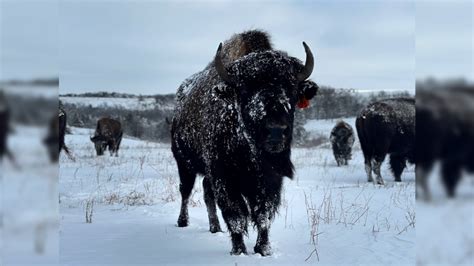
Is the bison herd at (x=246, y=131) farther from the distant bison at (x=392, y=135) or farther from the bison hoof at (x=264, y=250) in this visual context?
the distant bison at (x=392, y=135)

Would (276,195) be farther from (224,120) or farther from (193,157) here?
(193,157)

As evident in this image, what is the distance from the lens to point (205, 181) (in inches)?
275

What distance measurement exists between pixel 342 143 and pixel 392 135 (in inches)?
367

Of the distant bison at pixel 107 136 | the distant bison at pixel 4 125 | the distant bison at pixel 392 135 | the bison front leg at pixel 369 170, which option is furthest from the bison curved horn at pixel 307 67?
the distant bison at pixel 107 136

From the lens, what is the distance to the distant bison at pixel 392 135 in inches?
539

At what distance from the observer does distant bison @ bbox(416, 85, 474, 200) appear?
2.23 metres

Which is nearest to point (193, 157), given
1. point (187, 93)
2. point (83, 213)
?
point (187, 93)

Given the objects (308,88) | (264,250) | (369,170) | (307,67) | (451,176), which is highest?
(307,67)

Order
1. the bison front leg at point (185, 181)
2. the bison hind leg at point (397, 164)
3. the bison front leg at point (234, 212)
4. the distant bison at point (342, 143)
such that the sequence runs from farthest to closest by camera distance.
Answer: the distant bison at point (342, 143)
the bison hind leg at point (397, 164)
the bison front leg at point (185, 181)
the bison front leg at point (234, 212)

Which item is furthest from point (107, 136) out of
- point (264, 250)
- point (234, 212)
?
point (264, 250)

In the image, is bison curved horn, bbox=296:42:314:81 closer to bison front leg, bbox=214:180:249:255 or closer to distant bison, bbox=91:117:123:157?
bison front leg, bbox=214:180:249:255

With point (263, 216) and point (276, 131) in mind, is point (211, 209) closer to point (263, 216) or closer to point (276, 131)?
point (263, 216)

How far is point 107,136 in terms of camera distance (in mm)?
28094

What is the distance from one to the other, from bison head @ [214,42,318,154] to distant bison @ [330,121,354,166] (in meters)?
16.9
